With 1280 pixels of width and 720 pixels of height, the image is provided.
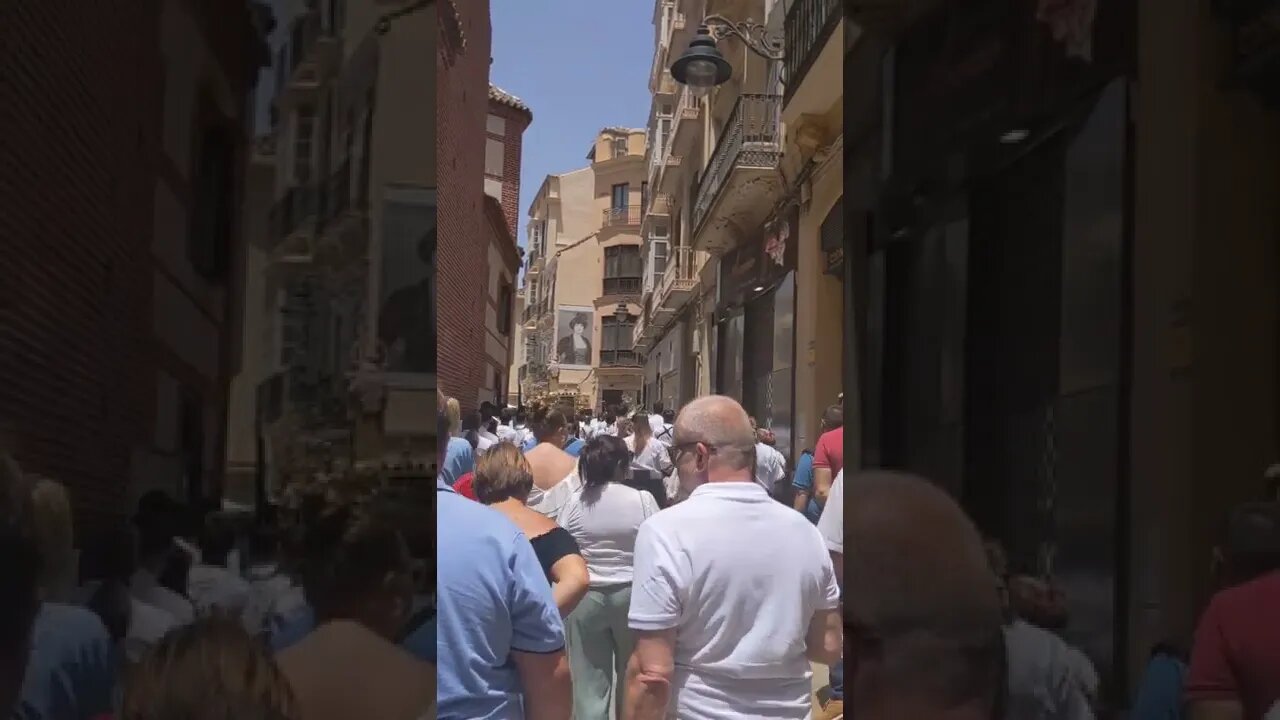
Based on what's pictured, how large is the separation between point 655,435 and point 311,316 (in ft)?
3.73

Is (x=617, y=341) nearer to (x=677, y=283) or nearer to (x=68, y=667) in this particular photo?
(x=677, y=283)

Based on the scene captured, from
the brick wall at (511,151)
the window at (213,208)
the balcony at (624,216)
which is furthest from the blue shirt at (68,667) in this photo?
the balcony at (624,216)

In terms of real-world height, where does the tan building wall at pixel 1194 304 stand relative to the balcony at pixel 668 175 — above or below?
below

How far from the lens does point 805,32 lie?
831mm

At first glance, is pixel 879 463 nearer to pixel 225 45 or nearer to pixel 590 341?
pixel 225 45

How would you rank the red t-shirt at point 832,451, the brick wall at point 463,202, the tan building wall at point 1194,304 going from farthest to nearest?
the brick wall at point 463,202
the red t-shirt at point 832,451
the tan building wall at point 1194,304

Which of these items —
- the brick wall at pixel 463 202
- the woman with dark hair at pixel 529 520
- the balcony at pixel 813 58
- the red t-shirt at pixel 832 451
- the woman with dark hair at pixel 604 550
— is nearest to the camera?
the red t-shirt at pixel 832 451

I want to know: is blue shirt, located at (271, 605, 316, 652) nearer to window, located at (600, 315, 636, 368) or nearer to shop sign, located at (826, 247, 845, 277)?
shop sign, located at (826, 247, 845, 277)

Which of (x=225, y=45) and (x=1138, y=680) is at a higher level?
(x=225, y=45)

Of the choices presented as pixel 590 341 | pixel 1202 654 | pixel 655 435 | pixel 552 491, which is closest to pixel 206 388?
pixel 1202 654

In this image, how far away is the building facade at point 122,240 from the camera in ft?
1.26

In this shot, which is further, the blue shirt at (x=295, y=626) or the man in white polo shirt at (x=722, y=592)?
the man in white polo shirt at (x=722, y=592)

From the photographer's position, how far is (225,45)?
427 mm

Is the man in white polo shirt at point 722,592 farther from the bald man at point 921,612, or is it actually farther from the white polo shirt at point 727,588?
the bald man at point 921,612
